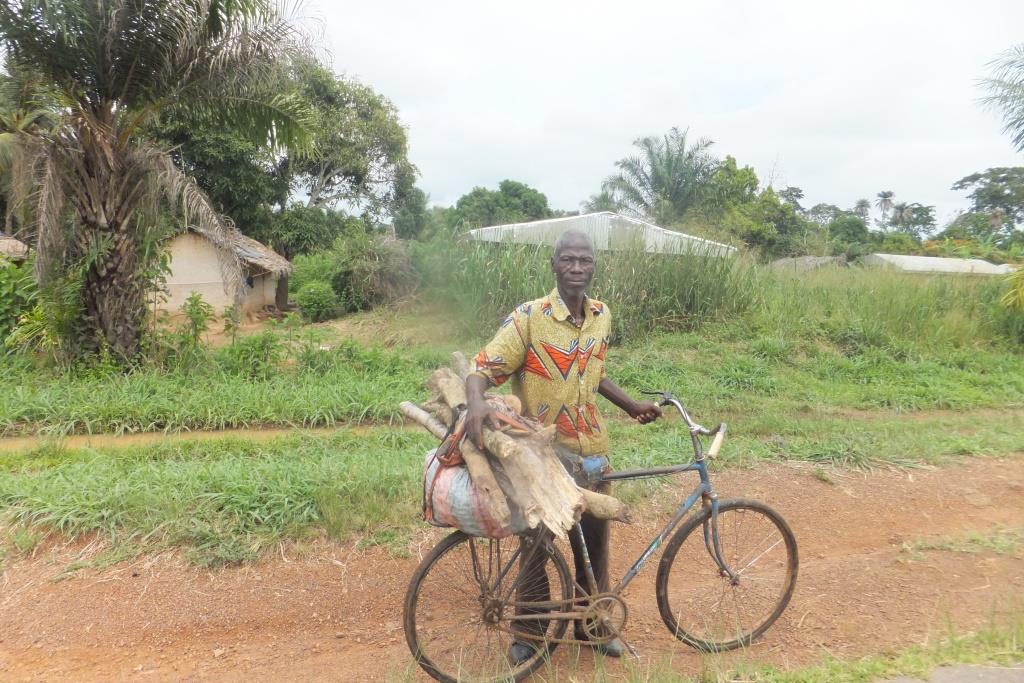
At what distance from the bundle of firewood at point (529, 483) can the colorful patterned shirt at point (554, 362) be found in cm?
32

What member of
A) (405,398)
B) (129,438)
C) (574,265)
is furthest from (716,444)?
(129,438)

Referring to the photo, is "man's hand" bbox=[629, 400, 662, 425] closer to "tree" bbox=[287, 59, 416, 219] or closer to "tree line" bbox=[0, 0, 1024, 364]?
"tree line" bbox=[0, 0, 1024, 364]

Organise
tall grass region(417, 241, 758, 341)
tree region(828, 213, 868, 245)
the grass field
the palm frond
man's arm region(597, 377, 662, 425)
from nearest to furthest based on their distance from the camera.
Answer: man's arm region(597, 377, 662, 425) → the grass field → the palm frond → tall grass region(417, 241, 758, 341) → tree region(828, 213, 868, 245)

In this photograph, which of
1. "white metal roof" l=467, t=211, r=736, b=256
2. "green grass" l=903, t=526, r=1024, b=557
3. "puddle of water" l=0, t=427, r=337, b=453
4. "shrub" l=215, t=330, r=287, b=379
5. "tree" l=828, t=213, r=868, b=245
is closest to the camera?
"green grass" l=903, t=526, r=1024, b=557

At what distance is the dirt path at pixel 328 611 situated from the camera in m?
3.14

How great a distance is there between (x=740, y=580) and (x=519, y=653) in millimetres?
1082

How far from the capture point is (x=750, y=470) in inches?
208

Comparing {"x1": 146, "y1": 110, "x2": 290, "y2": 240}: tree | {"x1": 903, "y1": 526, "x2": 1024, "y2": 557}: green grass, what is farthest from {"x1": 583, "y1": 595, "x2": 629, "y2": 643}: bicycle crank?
{"x1": 146, "y1": 110, "x2": 290, "y2": 240}: tree

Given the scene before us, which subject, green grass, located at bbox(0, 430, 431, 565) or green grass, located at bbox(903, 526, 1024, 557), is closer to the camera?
green grass, located at bbox(0, 430, 431, 565)

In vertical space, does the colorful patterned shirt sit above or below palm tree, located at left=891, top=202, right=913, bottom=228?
below

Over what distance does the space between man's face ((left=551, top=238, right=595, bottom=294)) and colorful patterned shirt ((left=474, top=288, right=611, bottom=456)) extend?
9 centimetres

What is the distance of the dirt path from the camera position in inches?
124

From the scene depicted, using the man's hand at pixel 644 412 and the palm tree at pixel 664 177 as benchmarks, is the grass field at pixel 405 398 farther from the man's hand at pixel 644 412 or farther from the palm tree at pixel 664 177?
the palm tree at pixel 664 177

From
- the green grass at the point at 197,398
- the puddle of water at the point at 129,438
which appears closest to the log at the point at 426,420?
the puddle of water at the point at 129,438
